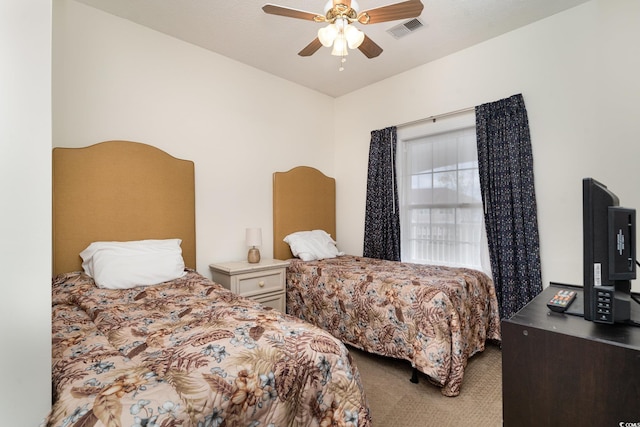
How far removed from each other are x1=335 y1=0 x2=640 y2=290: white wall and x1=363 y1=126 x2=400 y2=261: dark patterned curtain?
707mm

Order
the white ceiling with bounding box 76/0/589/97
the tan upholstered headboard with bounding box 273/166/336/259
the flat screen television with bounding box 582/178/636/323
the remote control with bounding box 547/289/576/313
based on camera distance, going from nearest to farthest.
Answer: the flat screen television with bounding box 582/178/636/323 < the remote control with bounding box 547/289/576/313 < the white ceiling with bounding box 76/0/589/97 < the tan upholstered headboard with bounding box 273/166/336/259

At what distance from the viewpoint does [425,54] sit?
313 cm

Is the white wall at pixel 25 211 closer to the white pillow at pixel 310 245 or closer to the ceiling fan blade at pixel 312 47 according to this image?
the ceiling fan blade at pixel 312 47

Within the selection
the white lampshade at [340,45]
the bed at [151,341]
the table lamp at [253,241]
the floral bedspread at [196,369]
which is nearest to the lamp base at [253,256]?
the table lamp at [253,241]

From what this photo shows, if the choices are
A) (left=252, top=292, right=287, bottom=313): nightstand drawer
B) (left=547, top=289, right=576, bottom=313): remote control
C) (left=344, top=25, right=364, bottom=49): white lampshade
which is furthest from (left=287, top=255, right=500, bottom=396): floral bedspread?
(left=344, top=25, right=364, bottom=49): white lampshade

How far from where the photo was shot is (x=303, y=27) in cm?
267

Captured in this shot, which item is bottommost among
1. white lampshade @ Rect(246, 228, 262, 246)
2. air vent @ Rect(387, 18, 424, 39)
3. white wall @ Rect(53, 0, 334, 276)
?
white lampshade @ Rect(246, 228, 262, 246)

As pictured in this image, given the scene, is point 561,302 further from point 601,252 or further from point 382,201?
point 382,201

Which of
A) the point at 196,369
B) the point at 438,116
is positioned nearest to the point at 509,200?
the point at 438,116

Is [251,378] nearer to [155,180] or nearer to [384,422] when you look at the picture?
[384,422]

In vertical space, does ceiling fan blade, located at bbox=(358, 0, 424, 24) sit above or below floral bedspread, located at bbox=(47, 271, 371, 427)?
above

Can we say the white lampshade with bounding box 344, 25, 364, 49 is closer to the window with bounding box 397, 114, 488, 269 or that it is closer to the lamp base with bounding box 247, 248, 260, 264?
the window with bounding box 397, 114, 488, 269

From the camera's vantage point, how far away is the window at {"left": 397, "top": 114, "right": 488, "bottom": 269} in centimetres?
309

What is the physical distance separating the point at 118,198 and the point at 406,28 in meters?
2.81
